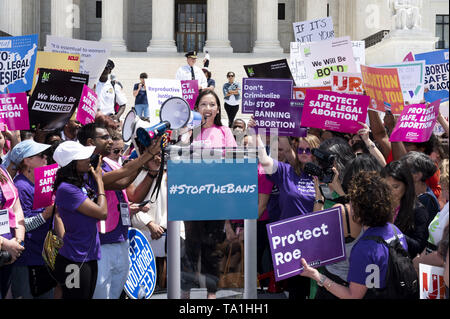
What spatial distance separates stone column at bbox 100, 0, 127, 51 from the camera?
37906mm

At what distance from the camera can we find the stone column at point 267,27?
38.0m

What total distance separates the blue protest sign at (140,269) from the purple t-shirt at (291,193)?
1520mm

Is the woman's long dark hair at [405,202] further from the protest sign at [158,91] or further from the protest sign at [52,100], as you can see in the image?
the protest sign at [158,91]

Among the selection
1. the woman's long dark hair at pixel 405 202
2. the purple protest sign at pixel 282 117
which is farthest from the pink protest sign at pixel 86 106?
the woman's long dark hair at pixel 405 202

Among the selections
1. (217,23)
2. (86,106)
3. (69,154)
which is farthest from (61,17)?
(69,154)

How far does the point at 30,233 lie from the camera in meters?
6.50

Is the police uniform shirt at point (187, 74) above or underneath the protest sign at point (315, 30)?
underneath

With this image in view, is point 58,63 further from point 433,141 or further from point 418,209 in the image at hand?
point 418,209

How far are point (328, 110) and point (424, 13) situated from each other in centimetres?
3272

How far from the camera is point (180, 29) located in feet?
155

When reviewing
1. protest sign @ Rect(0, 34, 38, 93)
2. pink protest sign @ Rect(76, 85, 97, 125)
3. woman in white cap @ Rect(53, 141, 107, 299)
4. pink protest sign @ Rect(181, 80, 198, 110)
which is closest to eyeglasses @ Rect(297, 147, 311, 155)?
woman in white cap @ Rect(53, 141, 107, 299)

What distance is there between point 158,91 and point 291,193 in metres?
4.84

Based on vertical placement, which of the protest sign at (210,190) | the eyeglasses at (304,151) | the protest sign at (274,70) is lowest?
the protest sign at (210,190)

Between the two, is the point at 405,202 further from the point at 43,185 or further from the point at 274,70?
the point at 274,70
